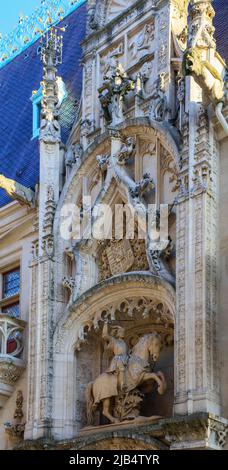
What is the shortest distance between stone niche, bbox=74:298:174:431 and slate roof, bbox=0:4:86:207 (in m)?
4.24

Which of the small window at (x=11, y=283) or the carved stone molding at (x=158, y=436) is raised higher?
the small window at (x=11, y=283)

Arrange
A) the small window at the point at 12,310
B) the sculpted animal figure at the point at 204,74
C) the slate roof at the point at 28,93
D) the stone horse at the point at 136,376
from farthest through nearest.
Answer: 1. the slate roof at the point at 28,93
2. the small window at the point at 12,310
3. the stone horse at the point at 136,376
4. the sculpted animal figure at the point at 204,74

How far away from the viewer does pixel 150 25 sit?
18172 mm

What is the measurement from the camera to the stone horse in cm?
1550

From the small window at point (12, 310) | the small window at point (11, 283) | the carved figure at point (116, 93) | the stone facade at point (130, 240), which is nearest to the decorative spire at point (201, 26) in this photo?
the stone facade at point (130, 240)

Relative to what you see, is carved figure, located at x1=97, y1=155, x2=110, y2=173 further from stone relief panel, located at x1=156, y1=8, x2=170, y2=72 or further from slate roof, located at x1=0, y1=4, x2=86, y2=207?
slate roof, located at x1=0, y1=4, x2=86, y2=207

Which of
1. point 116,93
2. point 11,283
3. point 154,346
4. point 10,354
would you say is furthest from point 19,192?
point 154,346

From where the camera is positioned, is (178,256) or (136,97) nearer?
(178,256)

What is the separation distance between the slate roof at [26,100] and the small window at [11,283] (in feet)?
5.07

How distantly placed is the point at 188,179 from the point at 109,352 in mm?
3108

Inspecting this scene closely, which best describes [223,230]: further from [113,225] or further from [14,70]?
[14,70]

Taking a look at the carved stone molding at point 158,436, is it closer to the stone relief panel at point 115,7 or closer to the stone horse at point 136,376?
the stone horse at point 136,376

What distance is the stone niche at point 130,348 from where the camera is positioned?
15.8 metres

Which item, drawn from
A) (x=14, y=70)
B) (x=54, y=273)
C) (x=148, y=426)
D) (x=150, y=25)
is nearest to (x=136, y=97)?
(x=150, y=25)
